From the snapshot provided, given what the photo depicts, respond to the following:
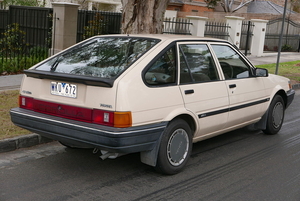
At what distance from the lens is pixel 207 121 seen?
5.29 meters

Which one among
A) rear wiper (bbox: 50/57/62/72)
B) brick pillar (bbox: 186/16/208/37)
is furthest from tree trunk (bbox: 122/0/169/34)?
brick pillar (bbox: 186/16/208/37)

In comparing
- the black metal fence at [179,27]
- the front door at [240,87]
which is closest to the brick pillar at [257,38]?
the black metal fence at [179,27]

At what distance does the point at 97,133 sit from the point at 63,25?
31.9 ft

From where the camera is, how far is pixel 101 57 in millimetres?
5004

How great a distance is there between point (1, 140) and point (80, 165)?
1.24 metres

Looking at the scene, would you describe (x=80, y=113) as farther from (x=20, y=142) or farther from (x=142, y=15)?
(x=142, y=15)

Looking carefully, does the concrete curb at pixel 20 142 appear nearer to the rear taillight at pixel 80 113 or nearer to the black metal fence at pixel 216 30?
the rear taillight at pixel 80 113

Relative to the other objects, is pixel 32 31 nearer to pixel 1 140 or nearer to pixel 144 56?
pixel 1 140

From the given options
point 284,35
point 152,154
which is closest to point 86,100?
point 152,154

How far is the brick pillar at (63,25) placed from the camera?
1327cm

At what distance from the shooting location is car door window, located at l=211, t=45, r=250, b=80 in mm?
5758

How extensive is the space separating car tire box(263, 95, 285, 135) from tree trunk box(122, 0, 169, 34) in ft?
Answer: 10.3

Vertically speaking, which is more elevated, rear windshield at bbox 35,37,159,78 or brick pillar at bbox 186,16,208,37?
brick pillar at bbox 186,16,208,37

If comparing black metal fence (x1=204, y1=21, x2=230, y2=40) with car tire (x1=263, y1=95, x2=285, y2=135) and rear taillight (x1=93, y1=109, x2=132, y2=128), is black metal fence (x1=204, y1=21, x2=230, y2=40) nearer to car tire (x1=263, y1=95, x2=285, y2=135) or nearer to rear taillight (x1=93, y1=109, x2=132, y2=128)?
car tire (x1=263, y1=95, x2=285, y2=135)
